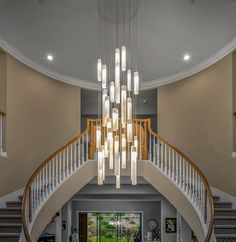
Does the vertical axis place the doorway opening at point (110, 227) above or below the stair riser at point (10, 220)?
below

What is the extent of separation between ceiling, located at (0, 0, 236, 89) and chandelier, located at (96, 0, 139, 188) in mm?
172

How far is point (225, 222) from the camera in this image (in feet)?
22.7

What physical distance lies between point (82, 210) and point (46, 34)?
25.7 ft

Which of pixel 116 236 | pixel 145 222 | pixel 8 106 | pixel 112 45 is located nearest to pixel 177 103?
pixel 112 45

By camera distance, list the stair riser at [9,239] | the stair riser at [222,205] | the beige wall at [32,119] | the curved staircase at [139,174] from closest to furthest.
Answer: the stair riser at [9,239], the curved staircase at [139,174], the stair riser at [222,205], the beige wall at [32,119]

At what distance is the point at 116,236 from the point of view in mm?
14320

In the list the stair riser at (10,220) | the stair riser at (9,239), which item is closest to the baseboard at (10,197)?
the stair riser at (10,220)

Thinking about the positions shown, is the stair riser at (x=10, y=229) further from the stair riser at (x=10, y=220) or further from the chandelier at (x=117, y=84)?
the chandelier at (x=117, y=84)

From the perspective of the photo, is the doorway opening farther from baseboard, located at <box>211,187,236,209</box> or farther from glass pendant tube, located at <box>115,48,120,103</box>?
glass pendant tube, located at <box>115,48,120,103</box>

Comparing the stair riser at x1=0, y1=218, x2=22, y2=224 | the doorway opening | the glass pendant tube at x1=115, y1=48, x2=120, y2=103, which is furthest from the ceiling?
the doorway opening

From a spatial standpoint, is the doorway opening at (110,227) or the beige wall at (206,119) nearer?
the beige wall at (206,119)

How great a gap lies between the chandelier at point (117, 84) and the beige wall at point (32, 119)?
1.92 m

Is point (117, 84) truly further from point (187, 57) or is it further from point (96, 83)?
point (96, 83)

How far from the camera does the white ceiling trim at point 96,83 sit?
7.71 m
